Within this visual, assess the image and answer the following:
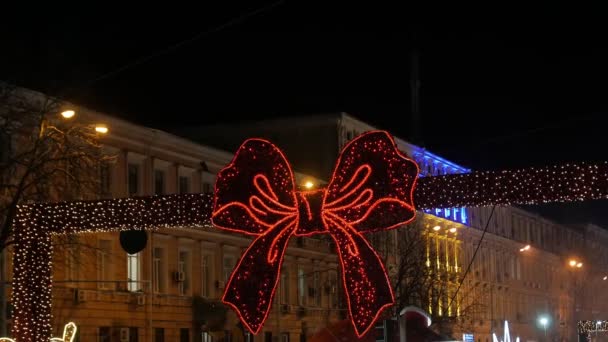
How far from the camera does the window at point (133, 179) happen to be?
44219mm

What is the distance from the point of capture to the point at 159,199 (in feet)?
63.0

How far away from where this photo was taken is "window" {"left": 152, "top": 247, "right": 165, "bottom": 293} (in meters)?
45.6

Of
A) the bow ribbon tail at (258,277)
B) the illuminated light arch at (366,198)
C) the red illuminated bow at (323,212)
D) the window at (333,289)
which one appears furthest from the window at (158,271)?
the bow ribbon tail at (258,277)

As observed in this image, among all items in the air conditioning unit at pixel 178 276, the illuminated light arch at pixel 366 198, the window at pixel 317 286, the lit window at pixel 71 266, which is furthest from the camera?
the window at pixel 317 286

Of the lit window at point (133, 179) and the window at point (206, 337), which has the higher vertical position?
the lit window at point (133, 179)

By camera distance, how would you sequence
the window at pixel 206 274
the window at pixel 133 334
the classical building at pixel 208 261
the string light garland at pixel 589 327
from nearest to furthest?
the classical building at pixel 208 261
the window at pixel 133 334
the string light garland at pixel 589 327
the window at pixel 206 274

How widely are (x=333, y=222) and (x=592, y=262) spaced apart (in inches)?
4017

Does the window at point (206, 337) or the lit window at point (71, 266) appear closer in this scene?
the lit window at point (71, 266)

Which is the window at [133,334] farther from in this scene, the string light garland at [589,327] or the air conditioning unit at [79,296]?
the string light garland at [589,327]

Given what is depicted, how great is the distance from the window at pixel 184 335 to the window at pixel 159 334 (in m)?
1.29

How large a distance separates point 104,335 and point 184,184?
8591 mm

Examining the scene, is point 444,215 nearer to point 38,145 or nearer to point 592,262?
point 592,262

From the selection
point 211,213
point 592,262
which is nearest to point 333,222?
point 211,213

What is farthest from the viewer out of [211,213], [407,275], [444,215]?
[444,215]
